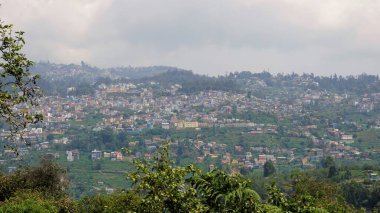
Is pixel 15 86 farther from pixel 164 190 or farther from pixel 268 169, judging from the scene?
pixel 268 169

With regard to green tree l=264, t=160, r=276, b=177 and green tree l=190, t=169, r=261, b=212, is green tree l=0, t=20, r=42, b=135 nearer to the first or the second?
green tree l=190, t=169, r=261, b=212

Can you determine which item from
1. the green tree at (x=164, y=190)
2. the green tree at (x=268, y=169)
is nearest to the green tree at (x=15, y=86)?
the green tree at (x=164, y=190)

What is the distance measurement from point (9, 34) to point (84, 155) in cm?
15266

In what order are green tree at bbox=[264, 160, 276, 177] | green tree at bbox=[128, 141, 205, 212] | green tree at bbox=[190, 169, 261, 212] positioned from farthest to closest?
1. green tree at bbox=[264, 160, 276, 177]
2. green tree at bbox=[190, 169, 261, 212]
3. green tree at bbox=[128, 141, 205, 212]

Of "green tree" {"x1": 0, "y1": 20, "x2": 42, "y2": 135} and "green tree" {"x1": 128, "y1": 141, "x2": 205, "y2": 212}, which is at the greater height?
"green tree" {"x1": 0, "y1": 20, "x2": 42, "y2": 135}

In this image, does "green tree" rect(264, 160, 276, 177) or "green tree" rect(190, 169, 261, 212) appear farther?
"green tree" rect(264, 160, 276, 177)

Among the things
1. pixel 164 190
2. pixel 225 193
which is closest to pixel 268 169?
pixel 225 193

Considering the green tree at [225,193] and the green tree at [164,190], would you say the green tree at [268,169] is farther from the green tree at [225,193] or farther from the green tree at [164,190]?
the green tree at [164,190]

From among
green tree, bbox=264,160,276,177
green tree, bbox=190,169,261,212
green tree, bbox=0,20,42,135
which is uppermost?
green tree, bbox=0,20,42,135

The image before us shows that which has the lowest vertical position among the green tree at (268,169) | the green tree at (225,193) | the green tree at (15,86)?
the green tree at (268,169)

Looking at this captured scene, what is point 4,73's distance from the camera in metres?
12.0

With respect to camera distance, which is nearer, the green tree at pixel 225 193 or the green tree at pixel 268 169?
the green tree at pixel 225 193

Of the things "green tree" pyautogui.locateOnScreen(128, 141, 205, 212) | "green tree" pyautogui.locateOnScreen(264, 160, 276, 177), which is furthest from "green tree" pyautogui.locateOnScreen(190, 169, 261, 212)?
"green tree" pyautogui.locateOnScreen(264, 160, 276, 177)

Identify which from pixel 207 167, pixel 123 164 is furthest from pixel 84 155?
pixel 207 167
